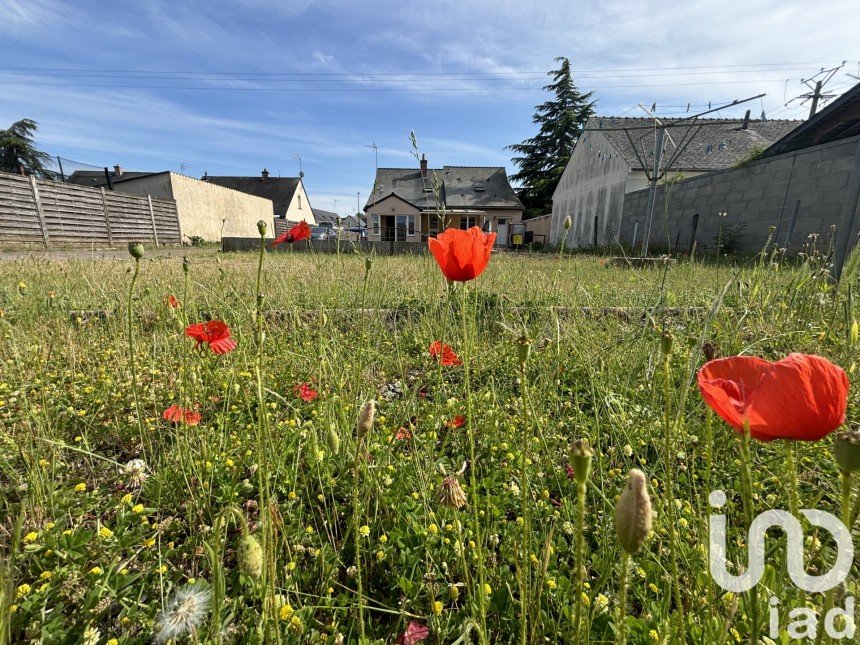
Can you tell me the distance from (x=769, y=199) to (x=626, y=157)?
9.19 meters

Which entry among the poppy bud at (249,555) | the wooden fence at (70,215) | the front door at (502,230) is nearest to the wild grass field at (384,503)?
the poppy bud at (249,555)

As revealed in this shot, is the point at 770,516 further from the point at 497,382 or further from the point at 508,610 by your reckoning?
the point at 497,382

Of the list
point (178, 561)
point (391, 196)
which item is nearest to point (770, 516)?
point (178, 561)

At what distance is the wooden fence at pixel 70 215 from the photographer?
11.2 metres

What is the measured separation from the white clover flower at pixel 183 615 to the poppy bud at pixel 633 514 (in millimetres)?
687

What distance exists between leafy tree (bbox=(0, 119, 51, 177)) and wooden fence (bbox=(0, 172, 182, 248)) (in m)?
26.3

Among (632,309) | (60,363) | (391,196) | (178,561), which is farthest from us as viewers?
(391,196)

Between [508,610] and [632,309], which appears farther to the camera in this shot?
[632,309]

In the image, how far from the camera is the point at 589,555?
109 centimetres

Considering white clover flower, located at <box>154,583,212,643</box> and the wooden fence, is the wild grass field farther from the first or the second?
the wooden fence

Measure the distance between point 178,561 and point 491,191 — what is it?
108 ft

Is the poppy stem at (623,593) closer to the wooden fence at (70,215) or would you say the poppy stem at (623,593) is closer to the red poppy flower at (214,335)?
the red poppy flower at (214,335)

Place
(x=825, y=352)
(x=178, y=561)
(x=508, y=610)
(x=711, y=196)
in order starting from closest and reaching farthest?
(x=508, y=610)
(x=178, y=561)
(x=825, y=352)
(x=711, y=196)

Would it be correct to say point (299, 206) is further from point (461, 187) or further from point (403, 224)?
point (461, 187)
